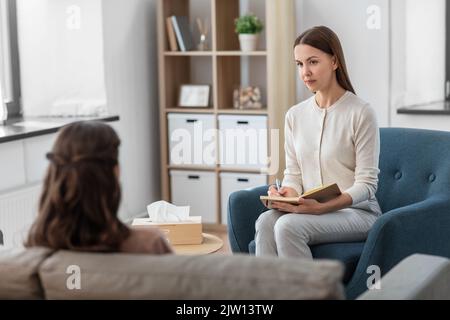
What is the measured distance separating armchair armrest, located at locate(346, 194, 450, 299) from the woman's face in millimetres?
589

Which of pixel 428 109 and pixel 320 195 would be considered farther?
pixel 428 109

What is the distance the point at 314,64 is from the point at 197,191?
2399mm

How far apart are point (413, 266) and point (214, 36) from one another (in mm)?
3414

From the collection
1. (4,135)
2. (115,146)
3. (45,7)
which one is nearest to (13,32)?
(45,7)

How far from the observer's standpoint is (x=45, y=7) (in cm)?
512

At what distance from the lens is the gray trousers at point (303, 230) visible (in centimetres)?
312

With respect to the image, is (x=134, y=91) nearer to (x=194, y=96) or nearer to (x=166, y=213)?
(x=194, y=96)

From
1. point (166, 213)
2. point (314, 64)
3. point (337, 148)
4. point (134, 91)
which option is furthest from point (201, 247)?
point (134, 91)

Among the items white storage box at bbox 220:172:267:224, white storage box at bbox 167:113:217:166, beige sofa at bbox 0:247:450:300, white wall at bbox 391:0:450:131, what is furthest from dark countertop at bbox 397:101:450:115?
beige sofa at bbox 0:247:450:300

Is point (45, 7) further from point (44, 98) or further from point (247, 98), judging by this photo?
point (247, 98)

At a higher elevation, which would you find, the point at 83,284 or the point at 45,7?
the point at 45,7

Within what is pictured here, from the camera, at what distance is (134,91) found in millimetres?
5500

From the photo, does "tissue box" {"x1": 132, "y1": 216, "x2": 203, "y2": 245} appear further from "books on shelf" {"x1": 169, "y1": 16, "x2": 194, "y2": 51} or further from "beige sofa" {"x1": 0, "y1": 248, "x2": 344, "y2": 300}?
"books on shelf" {"x1": 169, "y1": 16, "x2": 194, "y2": 51}
